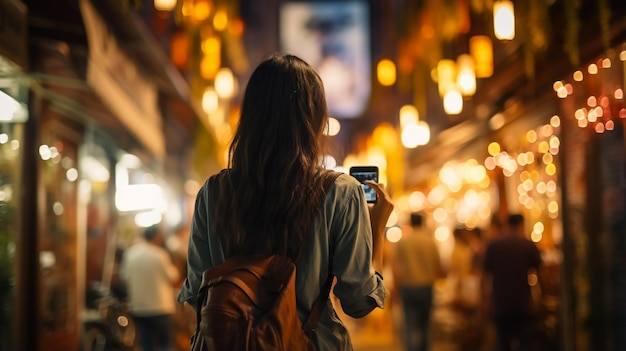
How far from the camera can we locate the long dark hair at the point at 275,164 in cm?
306

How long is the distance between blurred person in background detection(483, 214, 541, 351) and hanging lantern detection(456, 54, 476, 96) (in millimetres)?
5087

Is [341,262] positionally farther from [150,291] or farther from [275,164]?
[150,291]

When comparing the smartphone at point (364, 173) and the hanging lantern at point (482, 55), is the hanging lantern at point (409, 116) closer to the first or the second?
the hanging lantern at point (482, 55)

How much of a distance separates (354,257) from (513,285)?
732cm

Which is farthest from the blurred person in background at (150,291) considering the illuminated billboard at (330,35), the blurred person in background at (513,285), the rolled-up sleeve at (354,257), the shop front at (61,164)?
the illuminated billboard at (330,35)

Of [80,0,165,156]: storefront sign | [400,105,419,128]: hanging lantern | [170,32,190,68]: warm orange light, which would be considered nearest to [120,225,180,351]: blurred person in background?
[80,0,165,156]: storefront sign

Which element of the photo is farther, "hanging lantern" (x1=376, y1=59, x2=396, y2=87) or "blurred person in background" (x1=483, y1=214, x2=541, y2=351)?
"hanging lantern" (x1=376, y1=59, x2=396, y2=87)

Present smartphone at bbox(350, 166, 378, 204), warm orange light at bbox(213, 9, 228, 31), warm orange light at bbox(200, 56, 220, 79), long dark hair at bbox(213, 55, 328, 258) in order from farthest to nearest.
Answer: warm orange light at bbox(200, 56, 220, 79) < warm orange light at bbox(213, 9, 228, 31) < smartphone at bbox(350, 166, 378, 204) < long dark hair at bbox(213, 55, 328, 258)

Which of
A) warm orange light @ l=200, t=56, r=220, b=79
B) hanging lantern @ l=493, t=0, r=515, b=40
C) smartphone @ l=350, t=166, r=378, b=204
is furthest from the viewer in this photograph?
warm orange light @ l=200, t=56, r=220, b=79

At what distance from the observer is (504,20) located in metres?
11.6

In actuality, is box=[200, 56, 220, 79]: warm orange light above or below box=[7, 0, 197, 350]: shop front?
above

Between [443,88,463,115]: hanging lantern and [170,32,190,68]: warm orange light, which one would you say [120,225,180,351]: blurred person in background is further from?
[170,32,190,68]: warm orange light

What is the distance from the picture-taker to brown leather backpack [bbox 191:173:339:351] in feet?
9.12

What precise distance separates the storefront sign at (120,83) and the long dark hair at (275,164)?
5.79 metres
